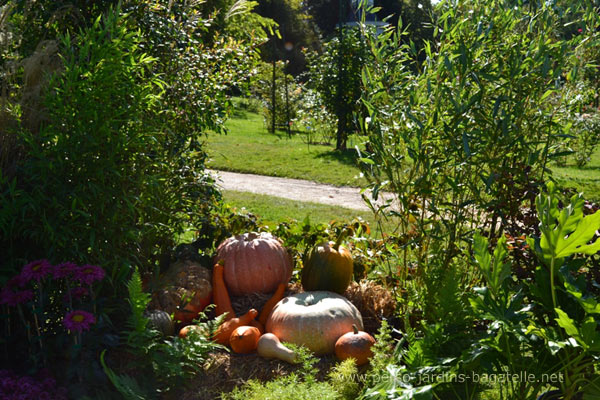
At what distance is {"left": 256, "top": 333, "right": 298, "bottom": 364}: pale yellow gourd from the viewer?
3.18m

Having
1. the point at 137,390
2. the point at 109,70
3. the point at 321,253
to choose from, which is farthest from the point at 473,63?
the point at 137,390

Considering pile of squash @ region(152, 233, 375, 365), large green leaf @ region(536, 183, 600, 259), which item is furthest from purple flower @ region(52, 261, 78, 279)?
large green leaf @ region(536, 183, 600, 259)

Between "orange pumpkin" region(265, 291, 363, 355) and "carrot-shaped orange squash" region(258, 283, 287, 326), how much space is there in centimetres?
19

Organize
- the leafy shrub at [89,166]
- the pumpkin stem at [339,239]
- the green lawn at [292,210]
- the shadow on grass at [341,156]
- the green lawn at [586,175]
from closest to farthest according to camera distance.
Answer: the leafy shrub at [89,166] < the pumpkin stem at [339,239] < the green lawn at [292,210] < the green lawn at [586,175] < the shadow on grass at [341,156]

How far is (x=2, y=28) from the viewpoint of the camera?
335 cm

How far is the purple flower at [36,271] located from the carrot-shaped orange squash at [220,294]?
1292mm

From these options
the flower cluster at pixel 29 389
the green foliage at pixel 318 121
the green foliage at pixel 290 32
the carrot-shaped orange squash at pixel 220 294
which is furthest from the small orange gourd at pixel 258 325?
the green foliage at pixel 290 32

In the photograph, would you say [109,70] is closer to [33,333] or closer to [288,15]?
[33,333]

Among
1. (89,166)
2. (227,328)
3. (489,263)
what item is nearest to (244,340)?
(227,328)

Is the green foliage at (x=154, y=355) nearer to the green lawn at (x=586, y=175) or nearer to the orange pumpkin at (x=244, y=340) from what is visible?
the orange pumpkin at (x=244, y=340)

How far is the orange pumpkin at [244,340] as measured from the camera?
10.8 feet

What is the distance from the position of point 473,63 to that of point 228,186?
21.0 ft

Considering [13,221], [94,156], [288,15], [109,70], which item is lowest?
[13,221]

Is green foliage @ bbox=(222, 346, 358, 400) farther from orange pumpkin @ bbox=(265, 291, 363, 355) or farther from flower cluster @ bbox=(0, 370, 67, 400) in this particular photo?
flower cluster @ bbox=(0, 370, 67, 400)
